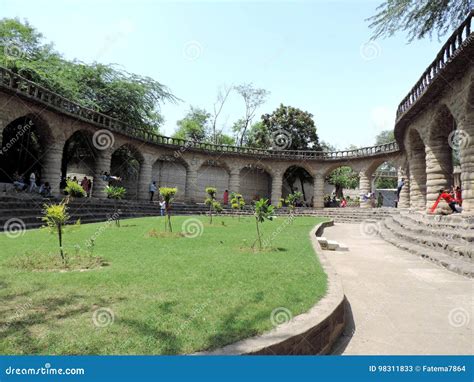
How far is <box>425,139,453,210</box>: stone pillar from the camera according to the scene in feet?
46.1

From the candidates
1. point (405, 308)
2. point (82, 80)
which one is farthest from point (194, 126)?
point (405, 308)

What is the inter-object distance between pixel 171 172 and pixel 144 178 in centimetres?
403

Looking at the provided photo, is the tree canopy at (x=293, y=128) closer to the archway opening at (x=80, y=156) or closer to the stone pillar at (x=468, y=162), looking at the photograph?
the archway opening at (x=80, y=156)

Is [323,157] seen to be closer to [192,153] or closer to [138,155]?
[192,153]

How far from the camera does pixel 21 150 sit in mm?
20016

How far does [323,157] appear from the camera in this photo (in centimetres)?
3234

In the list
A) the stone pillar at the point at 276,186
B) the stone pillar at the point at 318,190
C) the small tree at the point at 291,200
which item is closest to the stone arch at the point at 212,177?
the stone pillar at the point at 276,186

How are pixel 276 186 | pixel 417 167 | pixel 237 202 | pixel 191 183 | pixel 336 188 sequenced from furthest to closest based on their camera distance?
1. pixel 336 188
2. pixel 276 186
3. pixel 191 183
4. pixel 237 202
5. pixel 417 167

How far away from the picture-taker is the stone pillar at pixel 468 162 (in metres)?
10.4

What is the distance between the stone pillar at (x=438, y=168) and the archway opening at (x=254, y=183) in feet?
66.9

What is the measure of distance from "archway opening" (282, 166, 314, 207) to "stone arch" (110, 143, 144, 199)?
15798 mm

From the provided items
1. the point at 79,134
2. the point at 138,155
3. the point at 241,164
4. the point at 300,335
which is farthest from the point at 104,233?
the point at 241,164

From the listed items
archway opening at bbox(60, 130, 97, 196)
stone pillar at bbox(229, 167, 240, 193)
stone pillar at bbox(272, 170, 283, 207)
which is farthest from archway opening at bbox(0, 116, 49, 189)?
stone pillar at bbox(272, 170, 283, 207)

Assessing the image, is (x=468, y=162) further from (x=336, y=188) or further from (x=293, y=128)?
(x=336, y=188)
